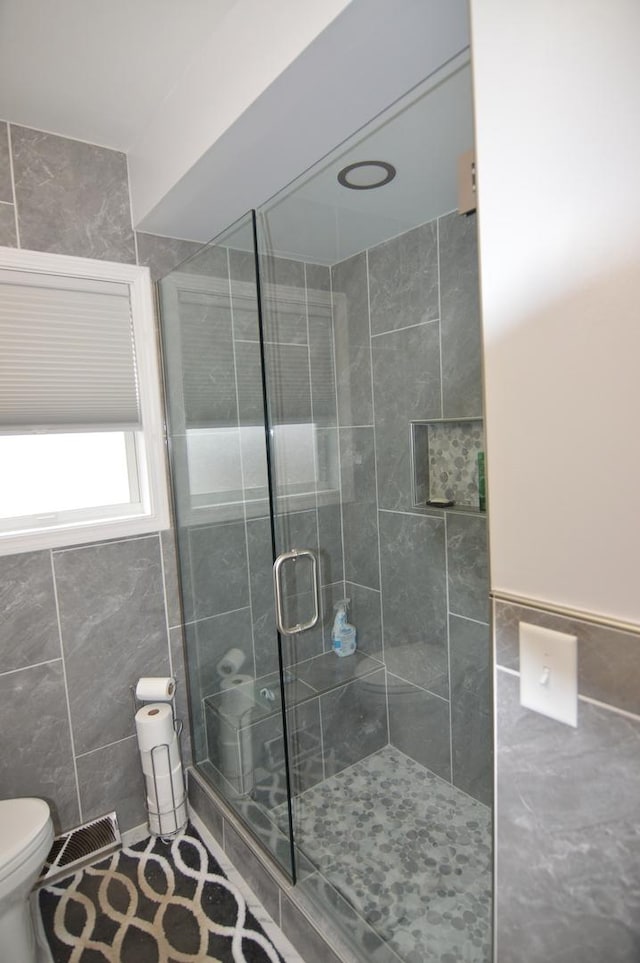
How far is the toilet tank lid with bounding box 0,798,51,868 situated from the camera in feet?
4.46

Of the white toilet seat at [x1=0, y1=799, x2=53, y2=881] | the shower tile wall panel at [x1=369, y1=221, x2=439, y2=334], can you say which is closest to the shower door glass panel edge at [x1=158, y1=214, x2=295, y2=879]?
the shower tile wall panel at [x1=369, y1=221, x2=439, y2=334]

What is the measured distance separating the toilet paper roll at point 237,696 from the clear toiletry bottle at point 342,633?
1.10 feet

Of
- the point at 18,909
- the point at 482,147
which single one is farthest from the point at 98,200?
the point at 18,909

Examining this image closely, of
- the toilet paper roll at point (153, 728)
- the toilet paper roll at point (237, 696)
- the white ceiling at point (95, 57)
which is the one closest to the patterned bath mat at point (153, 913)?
the toilet paper roll at point (153, 728)

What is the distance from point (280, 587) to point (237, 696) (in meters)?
0.59

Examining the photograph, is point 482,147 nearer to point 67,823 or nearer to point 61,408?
point 61,408

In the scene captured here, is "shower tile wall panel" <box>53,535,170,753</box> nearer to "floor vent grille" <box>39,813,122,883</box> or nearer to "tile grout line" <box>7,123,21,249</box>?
"floor vent grille" <box>39,813,122,883</box>

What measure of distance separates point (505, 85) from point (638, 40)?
18 centimetres

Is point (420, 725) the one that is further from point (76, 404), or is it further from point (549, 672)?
point (76, 404)

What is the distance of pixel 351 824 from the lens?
1608 millimetres

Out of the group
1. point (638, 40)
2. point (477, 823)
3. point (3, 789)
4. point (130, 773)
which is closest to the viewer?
point (638, 40)

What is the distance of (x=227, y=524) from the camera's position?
1843 mm

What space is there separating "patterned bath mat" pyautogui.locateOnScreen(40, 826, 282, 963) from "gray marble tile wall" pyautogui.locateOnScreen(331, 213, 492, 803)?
0.76m

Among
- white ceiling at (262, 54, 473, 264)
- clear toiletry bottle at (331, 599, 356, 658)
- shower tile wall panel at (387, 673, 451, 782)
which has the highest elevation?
white ceiling at (262, 54, 473, 264)
